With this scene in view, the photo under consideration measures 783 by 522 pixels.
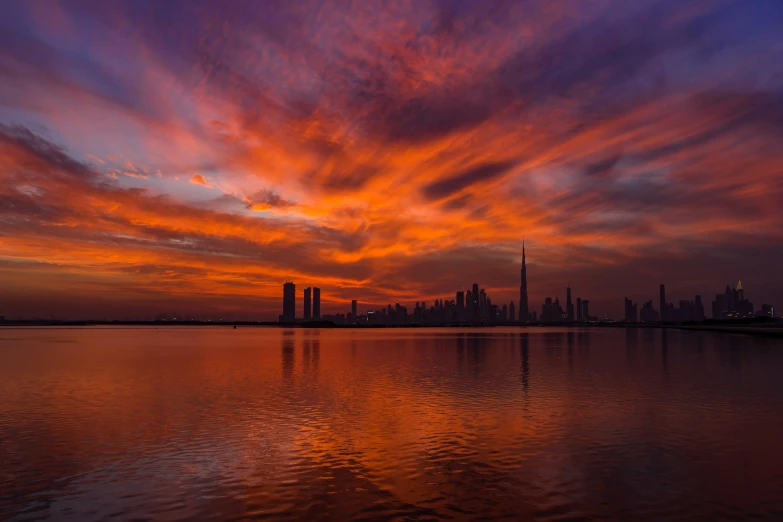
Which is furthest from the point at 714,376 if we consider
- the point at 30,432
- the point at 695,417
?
the point at 30,432

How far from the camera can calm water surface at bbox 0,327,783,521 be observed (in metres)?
17.8

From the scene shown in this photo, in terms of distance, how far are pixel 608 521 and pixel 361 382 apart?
36748 millimetres

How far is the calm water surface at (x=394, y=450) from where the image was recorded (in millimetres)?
17812

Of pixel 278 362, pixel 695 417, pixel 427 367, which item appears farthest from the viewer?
pixel 278 362

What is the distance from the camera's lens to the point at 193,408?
36.9 meters

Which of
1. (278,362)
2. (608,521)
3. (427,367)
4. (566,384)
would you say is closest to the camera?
(608,521)

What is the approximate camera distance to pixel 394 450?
25.2 meters

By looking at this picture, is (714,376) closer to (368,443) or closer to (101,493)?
(368,443)

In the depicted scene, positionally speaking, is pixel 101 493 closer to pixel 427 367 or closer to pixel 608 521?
pixel 608 521

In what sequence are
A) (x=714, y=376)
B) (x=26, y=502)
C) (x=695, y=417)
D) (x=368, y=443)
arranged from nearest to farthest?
1. (x=26, y=502)
2. (x=368, y=443)
3. (x=695, y=417)
4. (x=714, y=376)

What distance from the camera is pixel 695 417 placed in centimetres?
3300

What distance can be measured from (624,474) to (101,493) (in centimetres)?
1844

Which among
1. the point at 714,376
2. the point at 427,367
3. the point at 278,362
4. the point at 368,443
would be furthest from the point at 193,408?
the point at 714,376

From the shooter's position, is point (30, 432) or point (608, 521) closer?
point (608, 521)
